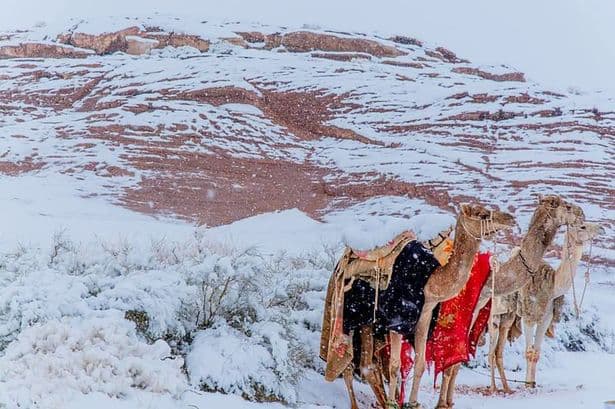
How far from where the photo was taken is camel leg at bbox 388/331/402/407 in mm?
5938

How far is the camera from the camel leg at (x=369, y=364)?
6.38m

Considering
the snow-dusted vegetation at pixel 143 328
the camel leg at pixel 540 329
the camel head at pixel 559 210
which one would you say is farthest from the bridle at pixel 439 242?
the camel leg at pixel 540 329

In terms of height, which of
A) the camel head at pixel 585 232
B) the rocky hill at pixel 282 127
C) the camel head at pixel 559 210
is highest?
the camel head at pixel 559 210

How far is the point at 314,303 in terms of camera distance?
842cm

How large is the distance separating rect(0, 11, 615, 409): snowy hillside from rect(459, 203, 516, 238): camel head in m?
0.36

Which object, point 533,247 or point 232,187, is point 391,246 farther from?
point 232,187

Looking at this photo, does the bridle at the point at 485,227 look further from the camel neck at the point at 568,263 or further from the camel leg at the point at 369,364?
the camel neck at the point at 568,263

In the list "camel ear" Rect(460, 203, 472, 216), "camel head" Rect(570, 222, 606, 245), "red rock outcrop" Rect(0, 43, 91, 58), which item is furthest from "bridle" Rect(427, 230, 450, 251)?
"red rock outcrop" Rect(0, 43, 91, 58)

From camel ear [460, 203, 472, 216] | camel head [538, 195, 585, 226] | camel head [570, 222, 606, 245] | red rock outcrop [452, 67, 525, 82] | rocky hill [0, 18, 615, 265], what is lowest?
rocky hill [0, 18, 615, 265]

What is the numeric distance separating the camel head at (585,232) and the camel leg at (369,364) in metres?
2.80

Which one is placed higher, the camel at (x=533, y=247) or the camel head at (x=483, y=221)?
the camel head at (x=483, y=221)

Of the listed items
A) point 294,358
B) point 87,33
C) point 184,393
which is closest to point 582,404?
point 294,358

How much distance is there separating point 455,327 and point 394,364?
88 centimetres

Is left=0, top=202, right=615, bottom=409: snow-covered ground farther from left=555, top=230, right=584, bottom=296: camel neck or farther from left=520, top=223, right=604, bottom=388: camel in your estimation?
left=555, top=230, right=584, bottom=296: camel neck
